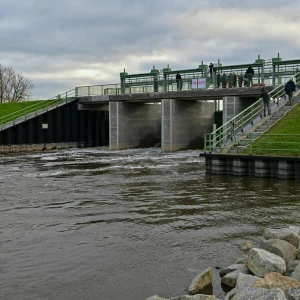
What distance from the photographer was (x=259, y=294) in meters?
6.36

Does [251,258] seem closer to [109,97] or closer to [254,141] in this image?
[254,141]

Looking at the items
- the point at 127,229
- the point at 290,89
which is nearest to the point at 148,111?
the point at 290,89

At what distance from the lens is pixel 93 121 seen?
1916 inches

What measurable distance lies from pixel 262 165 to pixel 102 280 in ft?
46.6

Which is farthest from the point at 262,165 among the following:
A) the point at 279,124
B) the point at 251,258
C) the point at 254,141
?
the point at 251,258

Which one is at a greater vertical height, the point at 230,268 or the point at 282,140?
the point at 282,140

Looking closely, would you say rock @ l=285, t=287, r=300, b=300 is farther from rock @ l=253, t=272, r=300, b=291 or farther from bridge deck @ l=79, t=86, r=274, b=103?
bridge deck @ l=79, t=86, r=274, b=103

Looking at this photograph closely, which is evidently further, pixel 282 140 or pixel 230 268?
pixel 282 140

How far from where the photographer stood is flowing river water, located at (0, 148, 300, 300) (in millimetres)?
8461

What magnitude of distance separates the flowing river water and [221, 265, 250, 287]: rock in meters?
0.19

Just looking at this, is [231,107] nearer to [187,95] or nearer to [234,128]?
Result: [187,95]

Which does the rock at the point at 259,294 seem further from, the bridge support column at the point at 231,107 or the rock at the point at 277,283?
the bridge support column at the point at 231,107

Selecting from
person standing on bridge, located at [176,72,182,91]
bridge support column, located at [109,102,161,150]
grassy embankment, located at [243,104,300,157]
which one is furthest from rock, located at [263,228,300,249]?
bridge support column, located at [109,102,161,150]

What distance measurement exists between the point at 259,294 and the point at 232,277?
177 centimetres
